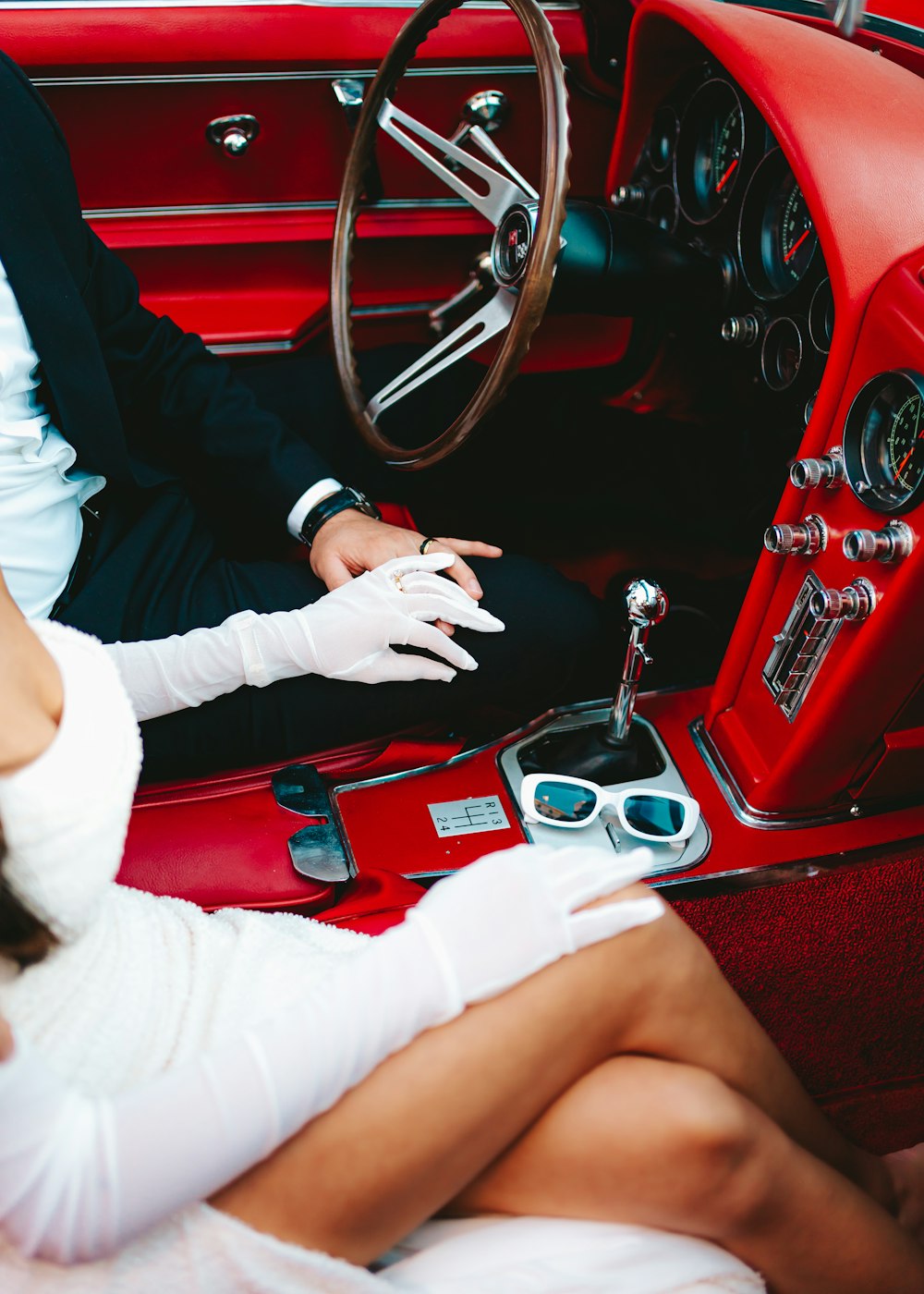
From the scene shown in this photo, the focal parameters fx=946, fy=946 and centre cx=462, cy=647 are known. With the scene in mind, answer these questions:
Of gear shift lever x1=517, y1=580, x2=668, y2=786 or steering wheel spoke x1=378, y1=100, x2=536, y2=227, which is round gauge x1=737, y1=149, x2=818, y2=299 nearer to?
steering wheel spoke x1=378, y1=100, x2=536, y2=227

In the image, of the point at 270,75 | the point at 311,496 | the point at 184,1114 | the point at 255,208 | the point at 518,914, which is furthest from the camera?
the point at 255,208

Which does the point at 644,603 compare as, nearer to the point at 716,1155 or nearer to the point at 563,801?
the point at 563,801

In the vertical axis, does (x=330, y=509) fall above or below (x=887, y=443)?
below

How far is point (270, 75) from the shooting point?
1402 millimetres

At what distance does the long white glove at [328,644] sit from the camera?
3.58ft

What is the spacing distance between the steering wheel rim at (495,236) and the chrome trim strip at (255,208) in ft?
0.66

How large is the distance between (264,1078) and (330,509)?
82 centimetres

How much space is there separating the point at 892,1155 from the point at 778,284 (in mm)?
Result: 1062

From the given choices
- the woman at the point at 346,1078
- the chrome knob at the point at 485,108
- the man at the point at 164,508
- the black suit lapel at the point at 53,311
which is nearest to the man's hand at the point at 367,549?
the man at the point at 164,508

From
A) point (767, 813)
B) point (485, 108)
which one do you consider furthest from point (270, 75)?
point (767, 813)

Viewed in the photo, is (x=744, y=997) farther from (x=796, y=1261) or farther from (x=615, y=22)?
(x=615, y=22)

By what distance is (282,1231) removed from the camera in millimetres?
627

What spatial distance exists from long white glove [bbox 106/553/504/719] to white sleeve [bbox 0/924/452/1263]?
1.69ft

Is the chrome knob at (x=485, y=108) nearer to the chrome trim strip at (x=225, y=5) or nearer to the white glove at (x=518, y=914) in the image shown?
the chrome trim strip at (x=225, y=5)
